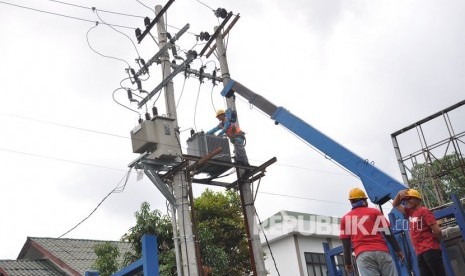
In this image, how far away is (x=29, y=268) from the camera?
17203mm

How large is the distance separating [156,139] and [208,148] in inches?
52.2

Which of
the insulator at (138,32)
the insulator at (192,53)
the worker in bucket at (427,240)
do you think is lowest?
the worker in bucket at (427,240)

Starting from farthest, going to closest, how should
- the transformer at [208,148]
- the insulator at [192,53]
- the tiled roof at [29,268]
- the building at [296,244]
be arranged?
1. the building at [296,244]
2. the tiled roof at [29,268]
3. the insulator at [192,53]
4. the transformer at [208,148]

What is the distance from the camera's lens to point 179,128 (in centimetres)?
1124

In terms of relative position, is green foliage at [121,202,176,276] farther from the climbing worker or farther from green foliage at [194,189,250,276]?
the climbing worker

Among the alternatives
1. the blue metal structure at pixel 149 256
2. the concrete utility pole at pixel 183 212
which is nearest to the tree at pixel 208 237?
the concrete utility pole at pixel 183 212

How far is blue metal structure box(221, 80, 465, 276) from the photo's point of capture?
7.28 metres

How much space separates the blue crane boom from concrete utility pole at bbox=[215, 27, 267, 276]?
916 mm

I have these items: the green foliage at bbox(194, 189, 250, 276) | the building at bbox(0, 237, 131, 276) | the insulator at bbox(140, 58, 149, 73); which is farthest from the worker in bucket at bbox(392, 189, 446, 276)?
the building at bbox(0, 237, 131, 276)

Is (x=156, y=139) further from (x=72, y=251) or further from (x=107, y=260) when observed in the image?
(x=72, y=251)

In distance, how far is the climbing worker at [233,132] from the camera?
37.8ft

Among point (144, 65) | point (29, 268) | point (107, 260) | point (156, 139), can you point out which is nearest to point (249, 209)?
point (156, 139)

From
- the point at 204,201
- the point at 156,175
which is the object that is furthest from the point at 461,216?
the point at 204,201

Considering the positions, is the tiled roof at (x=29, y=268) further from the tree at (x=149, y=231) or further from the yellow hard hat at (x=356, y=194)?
the yellow hard hat at (x=356, y=194)
